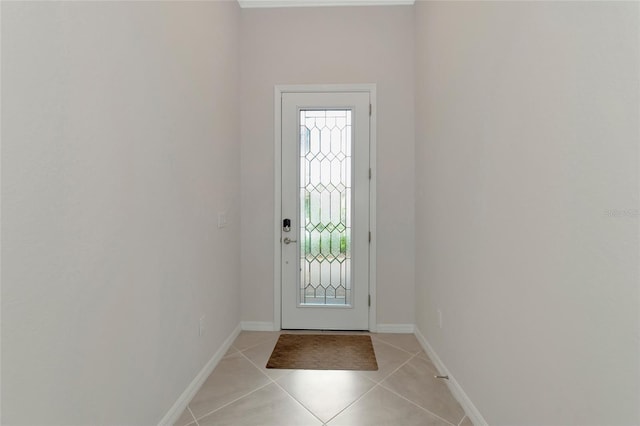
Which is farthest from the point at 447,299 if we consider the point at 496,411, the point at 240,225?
the point at 240,225

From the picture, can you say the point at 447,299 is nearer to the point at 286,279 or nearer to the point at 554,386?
the point at 554,386

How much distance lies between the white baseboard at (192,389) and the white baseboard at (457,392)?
1.58 metres

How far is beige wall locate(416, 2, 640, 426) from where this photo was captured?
96 cm

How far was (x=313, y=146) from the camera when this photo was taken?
327 centimetres

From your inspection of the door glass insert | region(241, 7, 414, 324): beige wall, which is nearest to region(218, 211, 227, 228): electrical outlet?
region(241, 7, 414, 324): beige wall

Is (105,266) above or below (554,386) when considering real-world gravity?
above

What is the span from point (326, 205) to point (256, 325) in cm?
131

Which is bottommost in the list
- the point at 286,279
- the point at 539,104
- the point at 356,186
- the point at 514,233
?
the point at 286,279

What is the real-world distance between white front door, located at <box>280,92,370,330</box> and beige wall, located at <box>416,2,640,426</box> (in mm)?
1064

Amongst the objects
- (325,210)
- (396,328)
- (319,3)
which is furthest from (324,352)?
(319,3)

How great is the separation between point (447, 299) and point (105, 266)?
6.47ft

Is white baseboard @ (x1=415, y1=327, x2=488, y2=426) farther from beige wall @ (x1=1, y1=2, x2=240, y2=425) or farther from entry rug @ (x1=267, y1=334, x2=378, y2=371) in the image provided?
beige wall @ (x1=1, y1=2, x2=240, y2=425)

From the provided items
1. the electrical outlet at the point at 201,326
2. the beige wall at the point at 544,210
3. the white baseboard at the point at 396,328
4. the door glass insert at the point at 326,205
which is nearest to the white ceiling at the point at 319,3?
the door glass insert at the point at 326,205

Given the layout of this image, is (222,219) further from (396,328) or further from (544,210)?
(544,210)
